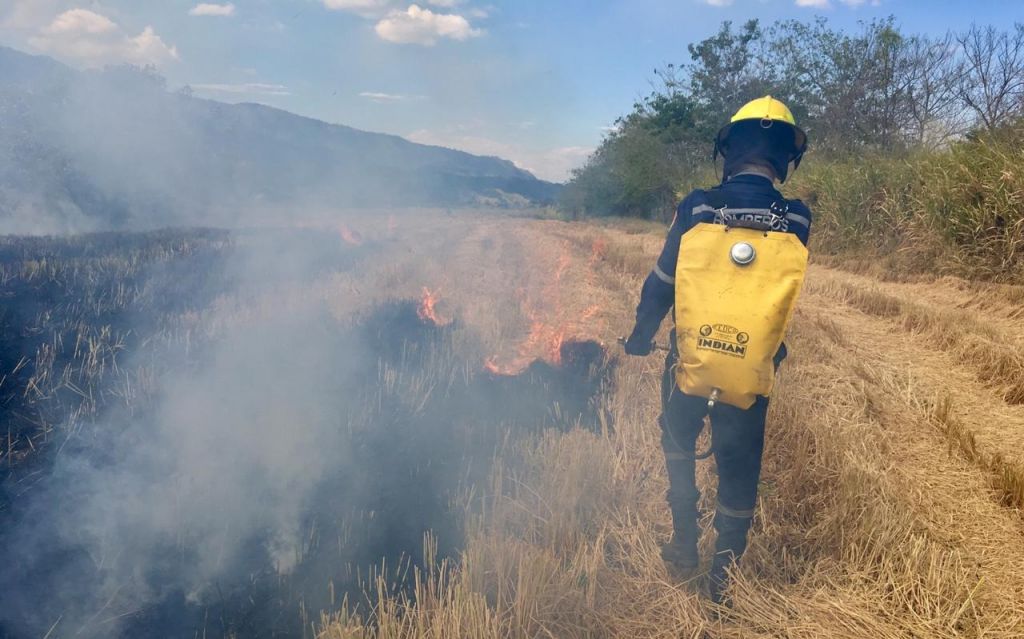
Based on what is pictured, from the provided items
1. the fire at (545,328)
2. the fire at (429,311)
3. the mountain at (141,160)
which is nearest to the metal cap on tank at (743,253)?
the fire at (545,328)

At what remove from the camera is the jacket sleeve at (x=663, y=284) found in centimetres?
Result: 264

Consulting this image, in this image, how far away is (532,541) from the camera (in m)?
3.15

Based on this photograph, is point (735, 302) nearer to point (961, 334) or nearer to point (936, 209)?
point (961, 334)

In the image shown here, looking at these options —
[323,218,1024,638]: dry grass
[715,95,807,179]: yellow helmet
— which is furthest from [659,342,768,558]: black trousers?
[715,95,807,179]: yellow helmet

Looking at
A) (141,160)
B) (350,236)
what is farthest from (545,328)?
(141,160)

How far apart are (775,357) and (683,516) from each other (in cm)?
92

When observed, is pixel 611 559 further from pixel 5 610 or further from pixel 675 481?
pixel 5 610

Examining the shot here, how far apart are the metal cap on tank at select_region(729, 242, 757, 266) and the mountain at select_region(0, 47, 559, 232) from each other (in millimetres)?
21032

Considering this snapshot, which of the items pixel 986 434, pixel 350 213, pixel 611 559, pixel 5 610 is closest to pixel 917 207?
pixel 986 434

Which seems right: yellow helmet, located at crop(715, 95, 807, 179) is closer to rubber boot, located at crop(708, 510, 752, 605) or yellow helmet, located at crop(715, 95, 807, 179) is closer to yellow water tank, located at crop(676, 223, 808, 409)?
yellow water tank, located at crop(676, 223, 808, 409)

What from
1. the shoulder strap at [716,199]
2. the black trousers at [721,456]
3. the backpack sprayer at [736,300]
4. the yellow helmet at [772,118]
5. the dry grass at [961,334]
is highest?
the yellow helmet at [772,118]

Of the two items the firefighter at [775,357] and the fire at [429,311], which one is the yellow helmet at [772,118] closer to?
the firefighter at [775,357]

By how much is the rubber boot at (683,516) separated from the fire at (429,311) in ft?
15.4

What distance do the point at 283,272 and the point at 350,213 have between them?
40.0 ft
